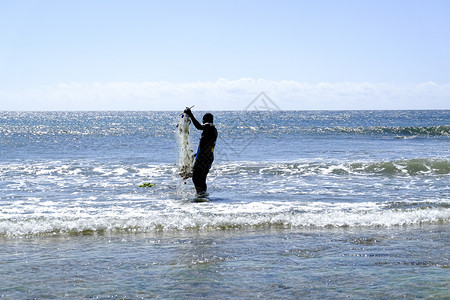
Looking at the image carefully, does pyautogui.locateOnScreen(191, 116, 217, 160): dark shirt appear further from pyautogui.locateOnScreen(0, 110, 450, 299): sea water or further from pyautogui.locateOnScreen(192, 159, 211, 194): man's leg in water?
pyautogui.locateOnScreen(0, 110, 450, 299): sea water

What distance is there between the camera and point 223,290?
505 centimetres

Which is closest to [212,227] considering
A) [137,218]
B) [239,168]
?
[137,218]

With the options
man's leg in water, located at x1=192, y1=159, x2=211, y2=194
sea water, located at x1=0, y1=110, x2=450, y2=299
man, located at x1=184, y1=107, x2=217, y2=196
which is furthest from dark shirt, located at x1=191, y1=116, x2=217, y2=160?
sea water, located at x1=0, y1=110, x2=450, y2=299

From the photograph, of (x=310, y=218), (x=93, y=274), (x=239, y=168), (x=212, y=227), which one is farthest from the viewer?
(x=239, y=168)

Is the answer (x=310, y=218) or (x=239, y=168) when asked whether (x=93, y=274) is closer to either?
(x=310, y=218)

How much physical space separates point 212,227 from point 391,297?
4.41 metres

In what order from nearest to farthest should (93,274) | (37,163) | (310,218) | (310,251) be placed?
(93,274) → (310,251) → (310,218) → (37,163)

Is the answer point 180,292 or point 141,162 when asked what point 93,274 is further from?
point 141,162

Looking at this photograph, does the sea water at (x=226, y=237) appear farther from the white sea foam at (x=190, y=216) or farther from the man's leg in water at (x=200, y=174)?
the man's leg in water at (x=200, y=174)

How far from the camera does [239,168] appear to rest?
62.4 ft

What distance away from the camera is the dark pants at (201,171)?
38.5ft

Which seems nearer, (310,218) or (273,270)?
(273,270)

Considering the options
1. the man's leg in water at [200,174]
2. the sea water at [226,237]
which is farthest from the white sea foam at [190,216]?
A: the man's leg in water at [200,174]

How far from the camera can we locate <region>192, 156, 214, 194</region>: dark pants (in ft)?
38.5
